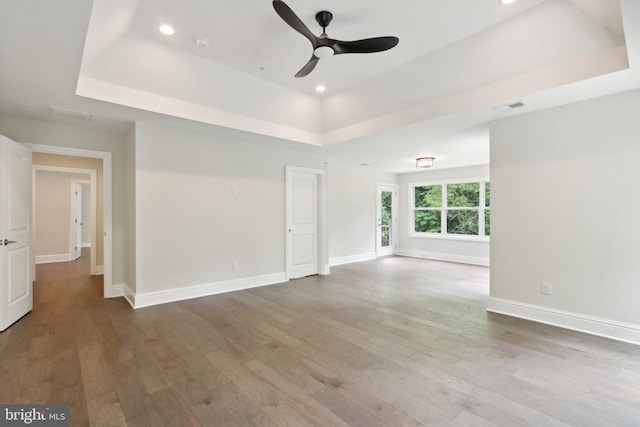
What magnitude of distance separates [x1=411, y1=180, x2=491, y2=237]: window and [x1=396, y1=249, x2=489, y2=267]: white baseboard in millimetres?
556

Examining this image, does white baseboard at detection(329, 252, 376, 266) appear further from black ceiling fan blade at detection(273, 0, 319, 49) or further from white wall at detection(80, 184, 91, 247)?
white wall at detection(80, 184, 91, 247)

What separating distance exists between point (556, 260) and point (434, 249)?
4.85 meters

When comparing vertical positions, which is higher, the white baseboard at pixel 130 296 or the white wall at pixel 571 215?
the white wall at pixel 571 215

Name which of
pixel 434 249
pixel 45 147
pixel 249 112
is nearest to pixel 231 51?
pixel 249 112

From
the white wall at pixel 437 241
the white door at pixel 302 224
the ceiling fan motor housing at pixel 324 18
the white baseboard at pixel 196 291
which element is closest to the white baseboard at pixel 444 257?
the white wall at pixel 437 241

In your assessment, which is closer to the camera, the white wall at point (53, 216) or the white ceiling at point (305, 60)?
the white ceiling at point (305, 60)

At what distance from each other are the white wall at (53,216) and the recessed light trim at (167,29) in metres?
6.75

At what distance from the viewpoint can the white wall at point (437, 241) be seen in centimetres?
732

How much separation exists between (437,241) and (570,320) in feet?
16.2

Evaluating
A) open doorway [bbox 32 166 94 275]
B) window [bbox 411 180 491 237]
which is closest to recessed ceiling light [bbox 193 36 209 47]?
open doorway [bbox 32 166 94 275]

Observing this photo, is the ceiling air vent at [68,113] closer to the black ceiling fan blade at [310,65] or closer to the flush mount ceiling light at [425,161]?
the black ceiling fan blade at [310,65]

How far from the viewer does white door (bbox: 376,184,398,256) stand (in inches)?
327

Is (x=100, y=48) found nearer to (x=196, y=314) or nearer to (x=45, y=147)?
(x=45, y=147)

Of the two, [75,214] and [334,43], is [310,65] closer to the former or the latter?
[334,43]
